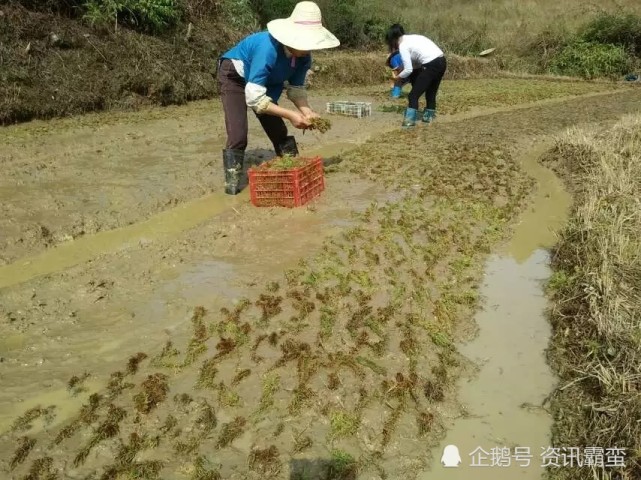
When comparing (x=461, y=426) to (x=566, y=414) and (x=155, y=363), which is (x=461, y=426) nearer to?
(x=566, y=414)

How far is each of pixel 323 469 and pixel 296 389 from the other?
0.51 metres

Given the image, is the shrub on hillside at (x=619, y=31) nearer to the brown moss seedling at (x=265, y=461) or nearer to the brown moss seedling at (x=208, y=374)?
the brown moss seedling at (x=208, y=374)

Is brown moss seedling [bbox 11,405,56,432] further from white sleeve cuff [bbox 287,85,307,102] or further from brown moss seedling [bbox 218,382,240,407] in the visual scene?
white sleeve cuff [bbox 287,85,307,102]

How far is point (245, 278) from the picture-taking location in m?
4.14

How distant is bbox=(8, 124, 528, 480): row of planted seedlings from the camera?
2541mm

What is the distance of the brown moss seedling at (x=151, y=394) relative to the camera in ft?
9.12

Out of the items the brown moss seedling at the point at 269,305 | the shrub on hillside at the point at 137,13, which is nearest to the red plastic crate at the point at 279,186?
the brown moss seedling at the point at 269,305

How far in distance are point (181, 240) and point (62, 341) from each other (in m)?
1.65

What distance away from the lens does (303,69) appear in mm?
5621

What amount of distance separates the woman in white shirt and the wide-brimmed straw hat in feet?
13.2

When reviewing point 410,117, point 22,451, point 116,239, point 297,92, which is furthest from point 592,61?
point 22,451

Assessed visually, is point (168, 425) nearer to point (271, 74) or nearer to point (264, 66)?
point (264, 66)

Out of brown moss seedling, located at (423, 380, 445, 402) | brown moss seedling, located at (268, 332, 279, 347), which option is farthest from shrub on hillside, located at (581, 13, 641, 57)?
brown moss seedling, located at (268, 332, 279, 347)

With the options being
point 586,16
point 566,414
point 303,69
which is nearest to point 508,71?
point 586,16
